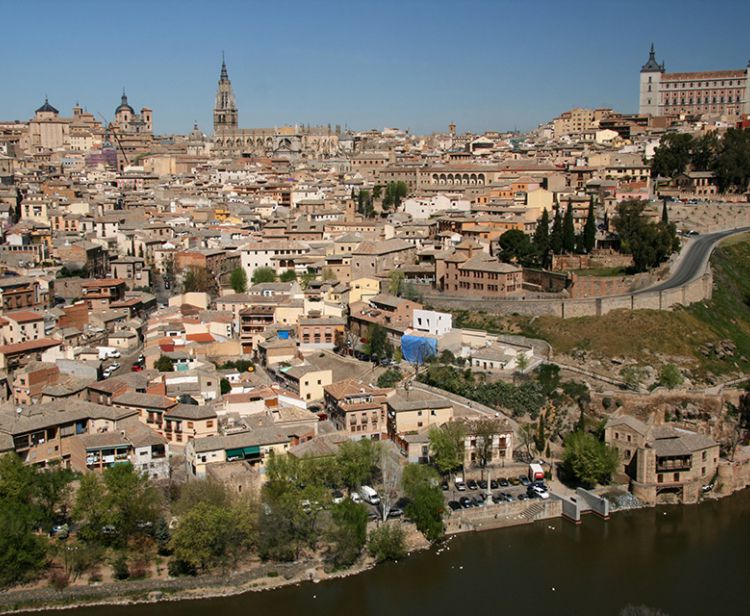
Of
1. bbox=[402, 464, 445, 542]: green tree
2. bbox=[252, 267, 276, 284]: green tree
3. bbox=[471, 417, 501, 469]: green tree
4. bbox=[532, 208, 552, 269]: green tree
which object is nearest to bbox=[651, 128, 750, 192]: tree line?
bbox=[532, 208, 552, 269]: green tree

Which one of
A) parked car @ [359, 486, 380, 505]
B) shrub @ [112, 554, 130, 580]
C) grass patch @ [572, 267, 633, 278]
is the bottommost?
shrub @ [112, 554, 130, 580]

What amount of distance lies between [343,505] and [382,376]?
4773 millimetres

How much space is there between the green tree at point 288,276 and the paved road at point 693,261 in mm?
7928

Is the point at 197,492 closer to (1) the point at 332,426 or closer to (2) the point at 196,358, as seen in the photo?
(1) the point at 332,426

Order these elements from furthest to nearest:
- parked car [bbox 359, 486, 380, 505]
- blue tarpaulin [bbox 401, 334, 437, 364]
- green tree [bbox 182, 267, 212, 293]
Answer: green tree [bbox 182, 267, 212, 293] < blue tarpaulin [bbox 401, 334, 437, 364] < parked car [bbox 359, 486, 380, 505]

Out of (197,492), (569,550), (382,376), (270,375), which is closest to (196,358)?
(270,375)

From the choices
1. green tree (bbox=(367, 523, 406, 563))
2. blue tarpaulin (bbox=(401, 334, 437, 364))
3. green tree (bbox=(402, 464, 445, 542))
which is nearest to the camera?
green tree (bbox=(367, 523, 406, 563))

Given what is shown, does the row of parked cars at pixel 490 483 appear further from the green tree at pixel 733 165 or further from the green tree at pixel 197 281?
the green tree at pixel 733 165

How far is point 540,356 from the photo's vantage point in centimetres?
1750

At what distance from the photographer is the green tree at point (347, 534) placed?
1178 centimetres

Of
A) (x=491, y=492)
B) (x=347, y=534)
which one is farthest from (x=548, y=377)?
(x=347, y=534)

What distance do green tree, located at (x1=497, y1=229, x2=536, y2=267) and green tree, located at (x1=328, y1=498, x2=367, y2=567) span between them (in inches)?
418

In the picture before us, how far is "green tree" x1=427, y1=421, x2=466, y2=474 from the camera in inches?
537

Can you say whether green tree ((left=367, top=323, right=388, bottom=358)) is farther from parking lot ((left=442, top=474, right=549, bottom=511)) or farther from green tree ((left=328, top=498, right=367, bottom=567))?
green tree ((left=328, top=498, right=367, bottom=567))
